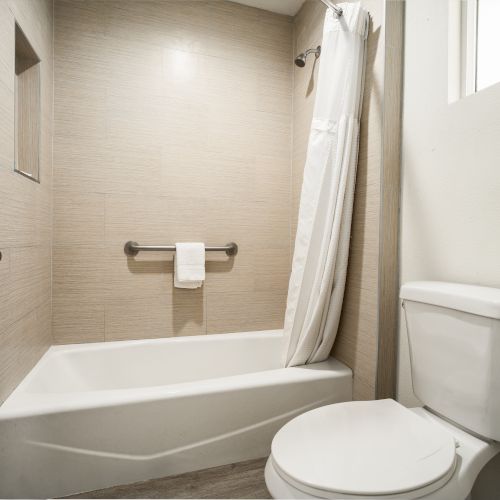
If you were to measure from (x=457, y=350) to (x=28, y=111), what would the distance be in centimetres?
187

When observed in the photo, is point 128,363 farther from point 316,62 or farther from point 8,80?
point 316,62

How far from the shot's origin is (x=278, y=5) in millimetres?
1939

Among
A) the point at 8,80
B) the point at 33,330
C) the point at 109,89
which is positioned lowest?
the point at 33,330

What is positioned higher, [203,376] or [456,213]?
[456,213]

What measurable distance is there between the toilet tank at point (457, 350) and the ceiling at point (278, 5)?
1786 millimetres

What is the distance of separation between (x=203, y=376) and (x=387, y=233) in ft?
4.03

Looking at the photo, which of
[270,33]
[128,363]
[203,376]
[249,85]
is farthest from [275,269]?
[270,33]

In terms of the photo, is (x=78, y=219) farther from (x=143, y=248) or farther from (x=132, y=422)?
(x=132, y=422)

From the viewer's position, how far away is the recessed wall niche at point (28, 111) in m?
1.39

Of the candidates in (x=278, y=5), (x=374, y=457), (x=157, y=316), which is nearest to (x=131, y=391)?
(x=157, y=316)

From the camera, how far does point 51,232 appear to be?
1669mm

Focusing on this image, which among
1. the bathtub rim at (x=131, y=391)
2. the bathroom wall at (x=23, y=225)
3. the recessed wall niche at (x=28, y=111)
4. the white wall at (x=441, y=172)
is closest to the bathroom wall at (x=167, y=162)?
the bathroom wall at (x=23, y=225)

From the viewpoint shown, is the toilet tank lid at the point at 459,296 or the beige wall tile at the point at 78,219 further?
the beige wall tile at the point at 78,219

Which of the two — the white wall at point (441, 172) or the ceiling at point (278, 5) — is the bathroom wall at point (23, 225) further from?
the white wall at point (441, 172)
